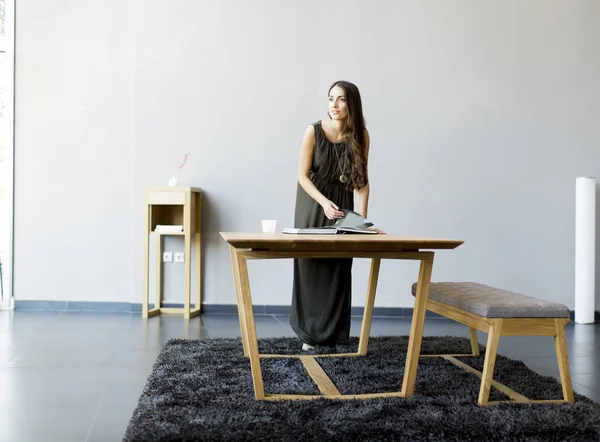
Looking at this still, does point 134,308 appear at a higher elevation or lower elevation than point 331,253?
lower

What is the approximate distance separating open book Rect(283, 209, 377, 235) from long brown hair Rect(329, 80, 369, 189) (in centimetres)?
52

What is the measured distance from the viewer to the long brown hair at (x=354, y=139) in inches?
134

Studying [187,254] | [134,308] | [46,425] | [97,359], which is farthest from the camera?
[134,308]

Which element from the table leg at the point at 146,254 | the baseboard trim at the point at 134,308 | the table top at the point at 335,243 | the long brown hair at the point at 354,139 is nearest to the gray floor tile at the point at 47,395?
the table top at the point at 335,243

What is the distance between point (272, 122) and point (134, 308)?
1.77m

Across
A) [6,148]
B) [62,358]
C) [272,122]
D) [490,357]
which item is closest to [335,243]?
[490,357]

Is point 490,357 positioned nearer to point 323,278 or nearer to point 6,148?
point 323,278

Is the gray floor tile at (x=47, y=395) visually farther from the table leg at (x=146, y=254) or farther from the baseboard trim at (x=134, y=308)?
the baseboard trim at (x=134, y=308)

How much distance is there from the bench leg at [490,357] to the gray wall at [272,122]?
8.77 feet

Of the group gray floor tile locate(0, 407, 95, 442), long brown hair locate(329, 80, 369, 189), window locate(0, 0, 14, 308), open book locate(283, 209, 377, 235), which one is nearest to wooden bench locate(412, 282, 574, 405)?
open book locate(283, 209, 377, 235)

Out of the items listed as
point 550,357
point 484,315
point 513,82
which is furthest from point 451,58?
point 484,315

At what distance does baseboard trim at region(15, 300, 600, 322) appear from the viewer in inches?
203

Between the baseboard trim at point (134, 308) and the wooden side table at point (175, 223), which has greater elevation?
the wooden side table at point (175, 223)

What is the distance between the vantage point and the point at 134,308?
5.16m
